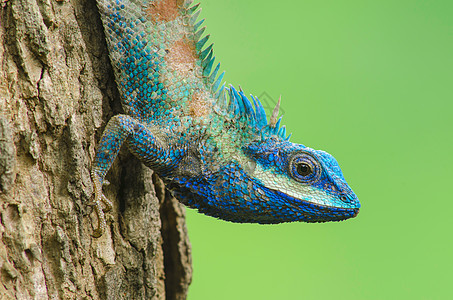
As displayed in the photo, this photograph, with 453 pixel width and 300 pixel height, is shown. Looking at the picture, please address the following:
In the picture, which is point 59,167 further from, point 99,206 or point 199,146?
point 199,146

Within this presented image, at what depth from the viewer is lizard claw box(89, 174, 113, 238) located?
3.01m

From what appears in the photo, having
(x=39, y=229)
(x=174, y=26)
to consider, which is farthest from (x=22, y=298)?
(x=174, y=26)

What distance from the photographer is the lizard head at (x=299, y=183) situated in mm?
3330

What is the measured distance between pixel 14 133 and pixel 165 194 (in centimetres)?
191

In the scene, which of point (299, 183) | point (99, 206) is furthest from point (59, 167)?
point (299, 183)

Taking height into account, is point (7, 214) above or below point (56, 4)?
below

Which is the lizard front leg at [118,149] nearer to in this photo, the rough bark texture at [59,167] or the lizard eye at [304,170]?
the rough bark texture at [59,167]

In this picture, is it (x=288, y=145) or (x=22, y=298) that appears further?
(x=288, y=145)

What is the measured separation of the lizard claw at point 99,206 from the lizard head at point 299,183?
1.00 m

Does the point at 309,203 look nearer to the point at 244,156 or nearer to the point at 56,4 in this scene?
the point at 244,156

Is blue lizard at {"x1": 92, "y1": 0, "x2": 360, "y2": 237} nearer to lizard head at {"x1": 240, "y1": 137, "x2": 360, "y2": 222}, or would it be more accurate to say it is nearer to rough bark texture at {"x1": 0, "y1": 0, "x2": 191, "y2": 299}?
lizard head at {"x1": 240, "y1": 137, "x2": 360, "y2": 222}

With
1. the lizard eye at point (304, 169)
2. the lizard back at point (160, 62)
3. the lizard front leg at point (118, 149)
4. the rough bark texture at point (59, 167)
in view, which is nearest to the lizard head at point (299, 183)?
the lizard eye at point (304, 169)

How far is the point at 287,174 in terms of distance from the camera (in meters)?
3.41

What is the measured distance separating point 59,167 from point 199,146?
0.97 metres
